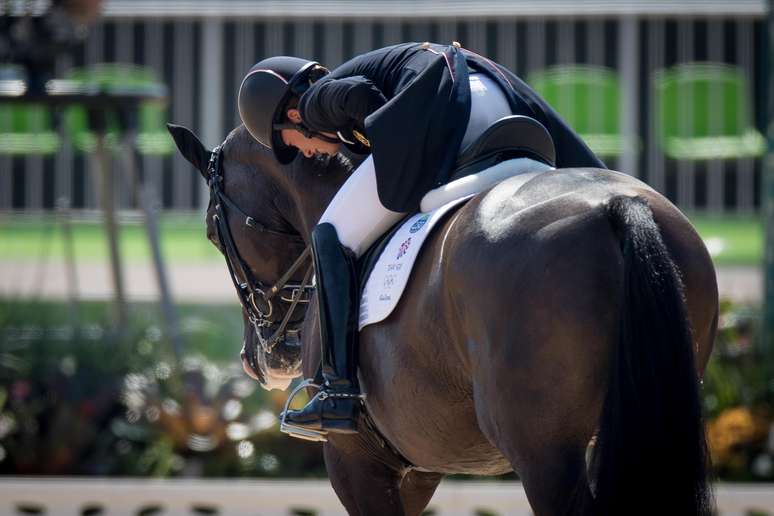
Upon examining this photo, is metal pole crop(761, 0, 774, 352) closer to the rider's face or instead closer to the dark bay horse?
the rider's face

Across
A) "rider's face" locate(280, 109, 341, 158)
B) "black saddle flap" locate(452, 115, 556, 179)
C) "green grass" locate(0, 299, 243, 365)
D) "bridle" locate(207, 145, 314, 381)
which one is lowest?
"green grass" locate(0, 299, 243, 365)

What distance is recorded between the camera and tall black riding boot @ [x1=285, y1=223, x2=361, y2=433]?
12.0 ft

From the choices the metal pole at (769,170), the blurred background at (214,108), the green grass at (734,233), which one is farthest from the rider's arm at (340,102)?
the green grass at (734,233)

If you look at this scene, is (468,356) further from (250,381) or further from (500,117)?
(250,381)

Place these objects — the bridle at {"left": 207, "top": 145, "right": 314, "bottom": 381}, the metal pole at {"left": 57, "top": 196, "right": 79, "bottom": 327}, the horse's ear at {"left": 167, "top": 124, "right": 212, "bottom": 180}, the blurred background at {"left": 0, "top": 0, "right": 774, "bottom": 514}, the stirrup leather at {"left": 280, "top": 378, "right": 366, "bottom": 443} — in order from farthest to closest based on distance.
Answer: the blurred background at {"left": 0, "top": 0, "right": 774, "bottom": 514}
the metal pole at {"left": 57, "top": 196, "right": 79, "bottom": 327}
the horse's ear at {"left": 167, "top": 124, "right": 212, "bottom": 180}
the bridle at {"left": 207, "top": 145, "right": 314, "bottom": 381}
the stirrup leather at {"left": 280, "top": 378, "right": 366, "bottom": 443}

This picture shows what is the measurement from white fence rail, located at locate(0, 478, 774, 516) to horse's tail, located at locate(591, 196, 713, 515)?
360 centimetres

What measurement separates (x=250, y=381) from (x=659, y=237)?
4913 mm

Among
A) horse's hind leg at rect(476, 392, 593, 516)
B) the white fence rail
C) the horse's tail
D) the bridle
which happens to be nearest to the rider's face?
the bridle

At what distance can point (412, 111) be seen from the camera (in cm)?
356

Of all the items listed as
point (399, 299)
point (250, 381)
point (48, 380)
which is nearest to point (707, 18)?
point (250, 381)

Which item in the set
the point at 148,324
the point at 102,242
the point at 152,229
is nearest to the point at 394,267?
the point at 148,324

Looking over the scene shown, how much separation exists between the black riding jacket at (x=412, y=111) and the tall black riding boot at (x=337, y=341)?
0.86 feet

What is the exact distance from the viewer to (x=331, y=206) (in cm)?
395

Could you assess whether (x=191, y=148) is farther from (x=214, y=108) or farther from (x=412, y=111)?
(x=214, y=108)
